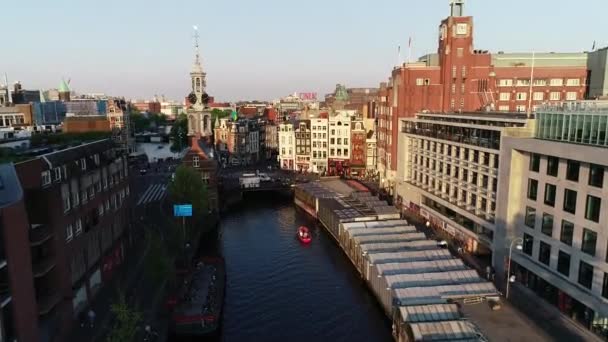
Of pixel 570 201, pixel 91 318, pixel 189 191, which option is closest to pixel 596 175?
pixel 570 201

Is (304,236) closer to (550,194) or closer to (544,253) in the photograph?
(544,253)

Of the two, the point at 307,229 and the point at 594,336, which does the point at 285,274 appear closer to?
the point at 307,229

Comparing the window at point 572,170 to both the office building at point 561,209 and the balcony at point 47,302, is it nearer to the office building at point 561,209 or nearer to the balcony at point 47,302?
the office building at point 561,209

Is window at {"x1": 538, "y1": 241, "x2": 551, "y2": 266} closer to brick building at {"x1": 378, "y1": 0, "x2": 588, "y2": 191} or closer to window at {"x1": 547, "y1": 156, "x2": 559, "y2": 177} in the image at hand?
window at {"x1": 547, "y1": 156, "x2": 559, "y2": 177}

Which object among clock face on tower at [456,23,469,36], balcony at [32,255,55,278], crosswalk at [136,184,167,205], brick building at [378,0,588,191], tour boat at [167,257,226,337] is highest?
clock face on tower at [456,23,469,36]

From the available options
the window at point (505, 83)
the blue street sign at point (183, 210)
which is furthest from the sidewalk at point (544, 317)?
the window at point (505, 83)

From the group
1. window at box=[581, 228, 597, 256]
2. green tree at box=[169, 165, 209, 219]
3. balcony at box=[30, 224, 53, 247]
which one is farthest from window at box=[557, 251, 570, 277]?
green tree at box=[169, 165, 209, 219]

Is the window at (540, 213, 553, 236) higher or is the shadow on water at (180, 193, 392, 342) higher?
the window at (540, 213, 553, 236)
